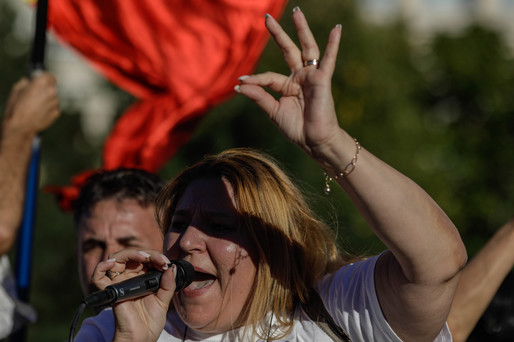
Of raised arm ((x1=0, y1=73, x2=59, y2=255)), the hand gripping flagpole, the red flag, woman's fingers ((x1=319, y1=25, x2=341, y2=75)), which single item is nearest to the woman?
woman's fingers ((x1=319, y1=25, x2=341, y2=75))

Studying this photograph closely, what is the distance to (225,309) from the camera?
8.84ft

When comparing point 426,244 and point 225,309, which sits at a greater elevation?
point 426,244

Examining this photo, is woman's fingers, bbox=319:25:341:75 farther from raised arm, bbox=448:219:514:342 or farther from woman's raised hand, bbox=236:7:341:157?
raised arm, bbox=448:219:514:342

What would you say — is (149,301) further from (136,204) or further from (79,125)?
(79,125)

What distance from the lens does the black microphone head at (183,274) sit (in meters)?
2.51

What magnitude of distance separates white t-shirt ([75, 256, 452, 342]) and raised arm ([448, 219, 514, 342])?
36cm

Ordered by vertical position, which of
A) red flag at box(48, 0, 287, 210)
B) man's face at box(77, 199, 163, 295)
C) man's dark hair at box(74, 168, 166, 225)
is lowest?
man's face at box(77, 199, 163, 295)

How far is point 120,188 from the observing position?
3568 millimetres

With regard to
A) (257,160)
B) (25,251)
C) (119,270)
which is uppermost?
(257,160)

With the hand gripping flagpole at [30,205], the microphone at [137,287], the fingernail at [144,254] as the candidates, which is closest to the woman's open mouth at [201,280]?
the microphone at [137,287]

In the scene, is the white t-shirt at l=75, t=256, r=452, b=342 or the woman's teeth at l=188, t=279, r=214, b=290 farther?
the woman's teeth at l=188, t=279, r=214, b=290

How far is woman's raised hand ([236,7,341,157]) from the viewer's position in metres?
2.11

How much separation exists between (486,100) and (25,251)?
57.4 ft

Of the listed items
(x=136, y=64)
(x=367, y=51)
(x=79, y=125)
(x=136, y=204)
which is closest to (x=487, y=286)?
(x=136, y=204)
